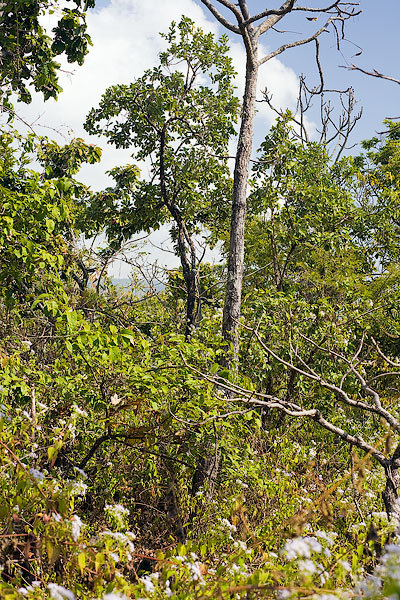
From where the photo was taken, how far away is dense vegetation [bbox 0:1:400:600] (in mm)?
2301

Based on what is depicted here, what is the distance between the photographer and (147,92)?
824 cm

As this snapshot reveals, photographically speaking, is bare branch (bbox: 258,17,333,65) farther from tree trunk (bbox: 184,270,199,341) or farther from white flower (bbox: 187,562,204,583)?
white flower (bbox: 187,562,204,583)

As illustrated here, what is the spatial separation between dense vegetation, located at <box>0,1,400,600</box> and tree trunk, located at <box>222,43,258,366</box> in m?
0.42

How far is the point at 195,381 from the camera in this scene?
3.95 m

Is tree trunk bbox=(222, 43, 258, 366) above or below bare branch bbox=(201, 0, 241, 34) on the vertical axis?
A: below

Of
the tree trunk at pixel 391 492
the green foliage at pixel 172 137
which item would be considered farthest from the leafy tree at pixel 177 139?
the tree trunk at pixel 391 492

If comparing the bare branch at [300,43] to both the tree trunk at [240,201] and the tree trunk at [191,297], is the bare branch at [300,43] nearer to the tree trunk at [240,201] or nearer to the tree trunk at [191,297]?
the tree trunk at [240,201]

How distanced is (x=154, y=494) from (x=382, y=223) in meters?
6.70

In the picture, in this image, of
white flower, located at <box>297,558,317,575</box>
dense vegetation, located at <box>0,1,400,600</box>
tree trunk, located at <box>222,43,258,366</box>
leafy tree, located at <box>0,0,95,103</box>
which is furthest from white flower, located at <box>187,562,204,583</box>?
leafy tree, located at <box>0,0,95,103</box>

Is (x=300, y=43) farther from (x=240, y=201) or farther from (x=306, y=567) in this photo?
(x=306, y=567)

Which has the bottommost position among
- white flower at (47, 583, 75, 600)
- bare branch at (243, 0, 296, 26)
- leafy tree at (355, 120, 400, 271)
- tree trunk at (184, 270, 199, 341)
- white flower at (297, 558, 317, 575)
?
white flower at (47, 583, 75, 600)

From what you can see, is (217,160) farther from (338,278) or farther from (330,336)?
(330,336)

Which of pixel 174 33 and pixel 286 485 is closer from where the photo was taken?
pixel 286 485

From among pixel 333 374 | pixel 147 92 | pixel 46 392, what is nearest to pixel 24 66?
pixel 147 92
